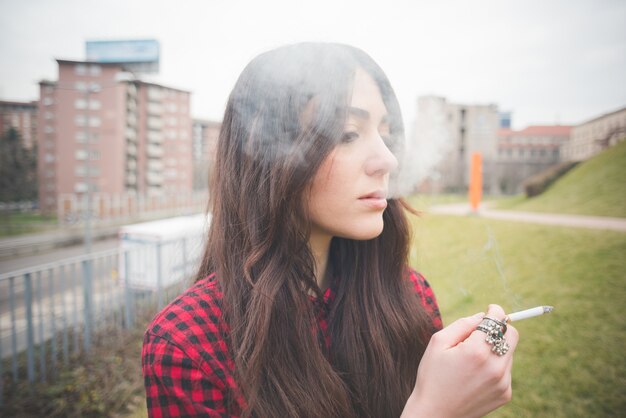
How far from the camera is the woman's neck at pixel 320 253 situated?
4.22 feet

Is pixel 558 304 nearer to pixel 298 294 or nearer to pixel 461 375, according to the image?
pixel 461 375

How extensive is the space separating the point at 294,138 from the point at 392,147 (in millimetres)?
475

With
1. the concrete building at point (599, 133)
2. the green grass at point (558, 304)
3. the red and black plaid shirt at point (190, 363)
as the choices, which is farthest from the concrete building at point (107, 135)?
the green grass at point (558, 304)

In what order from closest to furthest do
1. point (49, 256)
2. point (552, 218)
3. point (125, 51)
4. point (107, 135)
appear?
point (125, 51) < point (552, 218) < point (49, 256) < point (107, 135)

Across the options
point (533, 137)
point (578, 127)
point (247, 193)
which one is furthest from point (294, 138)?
point (533, 137)

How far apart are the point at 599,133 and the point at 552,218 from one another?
3329 millimetres

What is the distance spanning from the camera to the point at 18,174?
12289 millimetres

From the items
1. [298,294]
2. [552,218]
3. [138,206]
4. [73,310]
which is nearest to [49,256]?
[138,206]

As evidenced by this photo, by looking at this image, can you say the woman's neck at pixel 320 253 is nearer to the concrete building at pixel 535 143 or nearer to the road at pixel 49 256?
the concrete building at pixel 535 143

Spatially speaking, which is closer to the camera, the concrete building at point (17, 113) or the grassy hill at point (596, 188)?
the grassy hill at point (596, 188)

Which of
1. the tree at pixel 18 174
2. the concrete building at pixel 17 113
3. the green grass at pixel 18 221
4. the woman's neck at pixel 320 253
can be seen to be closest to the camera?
the woman's neck at pixel 320 253

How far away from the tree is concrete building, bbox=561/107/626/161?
589 inches

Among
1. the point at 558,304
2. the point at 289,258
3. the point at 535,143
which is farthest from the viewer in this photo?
the point at 558,304

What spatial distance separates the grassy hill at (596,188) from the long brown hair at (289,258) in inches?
Result: 104
